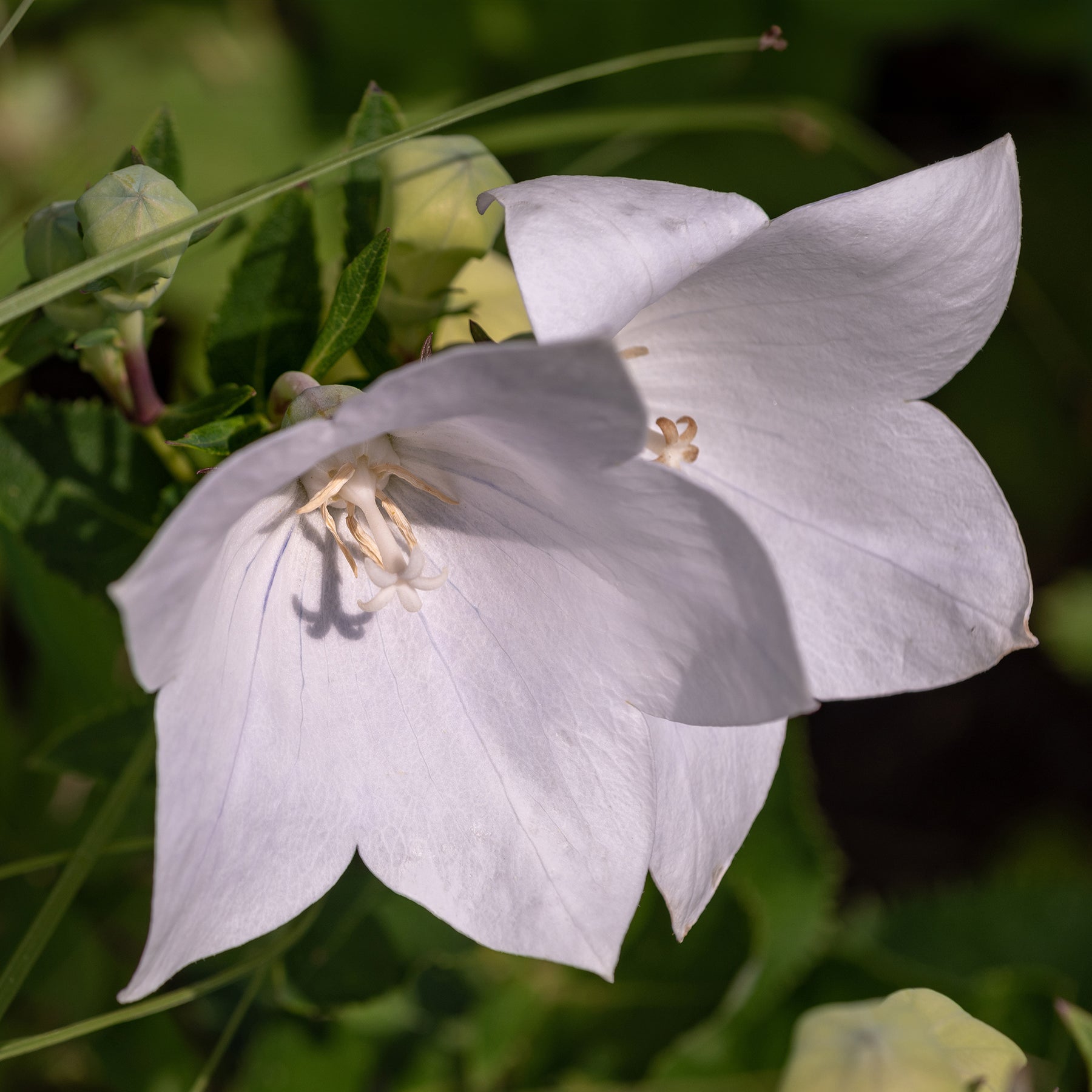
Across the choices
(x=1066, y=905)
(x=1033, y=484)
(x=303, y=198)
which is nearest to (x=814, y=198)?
(x=1033, y=484)

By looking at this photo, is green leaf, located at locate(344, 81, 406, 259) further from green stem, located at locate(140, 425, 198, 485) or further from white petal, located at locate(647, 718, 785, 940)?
white petal, located at locate(647, 718, 785, 940)

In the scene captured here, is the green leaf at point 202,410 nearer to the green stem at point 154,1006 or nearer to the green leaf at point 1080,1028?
the green stem at point 154,1006

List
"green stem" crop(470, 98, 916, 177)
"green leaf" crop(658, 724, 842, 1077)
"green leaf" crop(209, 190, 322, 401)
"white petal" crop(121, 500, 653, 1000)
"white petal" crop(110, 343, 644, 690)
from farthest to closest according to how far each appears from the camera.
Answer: "green leaf" crop(658, 724, 842, 1077) < "green stem" crop(470, 98, 916, 177) < "green leaf" crop(209, 190, 322, 401) < "white petal" crop(121, 500, 653, 1000) < "white petal" crop(110, 343, 644, 690)

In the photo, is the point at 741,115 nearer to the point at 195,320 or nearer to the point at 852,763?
the point at 195,320

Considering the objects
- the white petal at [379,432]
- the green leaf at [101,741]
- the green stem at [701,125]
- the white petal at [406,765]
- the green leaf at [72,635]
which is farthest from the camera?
the green leaf at [72,635]

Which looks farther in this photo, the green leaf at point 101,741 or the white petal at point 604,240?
the green leaf at point 101,741

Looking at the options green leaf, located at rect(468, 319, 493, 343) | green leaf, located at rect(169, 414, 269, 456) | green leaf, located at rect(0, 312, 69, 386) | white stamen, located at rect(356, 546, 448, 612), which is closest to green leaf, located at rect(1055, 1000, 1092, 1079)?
white stamen, located at rect(356, 546, 448, 612)

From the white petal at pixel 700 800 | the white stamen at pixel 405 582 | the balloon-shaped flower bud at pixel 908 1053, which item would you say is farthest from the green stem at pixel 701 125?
the balloon-shaped flower bud at pixel 908 1053
